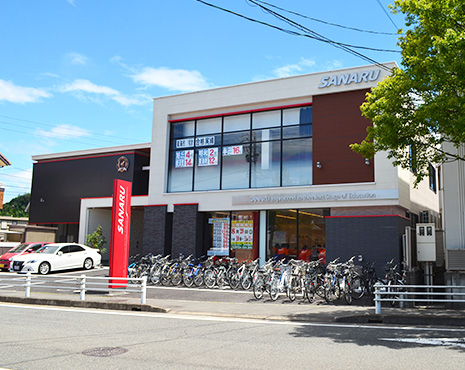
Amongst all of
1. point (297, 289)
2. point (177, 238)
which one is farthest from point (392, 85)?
point (177, 238)

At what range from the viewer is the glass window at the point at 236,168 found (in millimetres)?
23141

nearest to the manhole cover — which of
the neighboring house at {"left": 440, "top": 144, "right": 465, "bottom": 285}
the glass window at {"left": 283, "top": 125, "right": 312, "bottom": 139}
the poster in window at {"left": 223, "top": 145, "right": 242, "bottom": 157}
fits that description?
the neighboring house at {"left": 440, "top": 144, "right": 465, "bottom": 285}

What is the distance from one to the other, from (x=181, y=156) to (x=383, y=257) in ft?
38.2

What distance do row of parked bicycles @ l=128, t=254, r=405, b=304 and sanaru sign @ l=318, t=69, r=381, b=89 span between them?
791 cm

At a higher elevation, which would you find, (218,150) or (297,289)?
(218,150)

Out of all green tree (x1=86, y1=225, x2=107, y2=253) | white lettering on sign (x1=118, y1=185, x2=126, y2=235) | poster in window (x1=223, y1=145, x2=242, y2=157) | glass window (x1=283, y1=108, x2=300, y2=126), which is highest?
glass window (x1=283, y1=108, x2=300, y2=126)

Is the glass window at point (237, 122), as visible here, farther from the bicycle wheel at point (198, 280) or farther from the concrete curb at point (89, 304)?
the concrete curb at point (89, 304)

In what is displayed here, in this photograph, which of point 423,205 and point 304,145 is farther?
point 423,205

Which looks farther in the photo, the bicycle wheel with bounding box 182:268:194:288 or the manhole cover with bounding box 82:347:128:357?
the bicycle wheel with bounding box 182:268:194:288

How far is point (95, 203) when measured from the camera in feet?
96.7

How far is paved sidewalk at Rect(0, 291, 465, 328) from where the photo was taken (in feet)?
36.8

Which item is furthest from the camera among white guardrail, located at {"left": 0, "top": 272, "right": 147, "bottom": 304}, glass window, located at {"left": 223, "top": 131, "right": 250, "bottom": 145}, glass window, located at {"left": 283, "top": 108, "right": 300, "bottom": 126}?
glass window, located at {"left": 223, "top": 131, "right": 250, "bottom": 145}

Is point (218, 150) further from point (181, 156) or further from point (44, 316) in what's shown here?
point (44, 316)

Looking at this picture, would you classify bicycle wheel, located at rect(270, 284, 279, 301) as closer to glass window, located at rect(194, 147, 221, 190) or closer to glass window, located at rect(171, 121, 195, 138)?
glass window, located at rect(194, 147, 221, 190)
